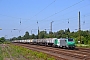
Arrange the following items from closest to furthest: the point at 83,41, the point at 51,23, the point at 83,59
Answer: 1. the point at 83,59
2. the point at 83,41
3. the point at 51,23

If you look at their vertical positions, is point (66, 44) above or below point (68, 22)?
below

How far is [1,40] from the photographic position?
133875 mm

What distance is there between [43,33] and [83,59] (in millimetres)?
126454

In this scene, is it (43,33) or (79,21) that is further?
(43,33)

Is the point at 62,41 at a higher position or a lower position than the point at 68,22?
lower

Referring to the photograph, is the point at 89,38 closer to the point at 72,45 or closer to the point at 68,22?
the point at 68,22

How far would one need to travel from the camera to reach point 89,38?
6506cm

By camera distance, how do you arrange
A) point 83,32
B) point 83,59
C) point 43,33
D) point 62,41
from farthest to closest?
point 43,33 < point 83,32 < point 62,41 < point 83,59

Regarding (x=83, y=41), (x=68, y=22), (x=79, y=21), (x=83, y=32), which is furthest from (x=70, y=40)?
(x=83, y=32)

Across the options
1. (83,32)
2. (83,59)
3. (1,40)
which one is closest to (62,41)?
(83,59)

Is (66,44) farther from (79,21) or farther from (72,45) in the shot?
(79,21)

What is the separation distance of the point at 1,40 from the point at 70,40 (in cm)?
9477

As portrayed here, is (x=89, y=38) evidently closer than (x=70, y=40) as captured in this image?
No

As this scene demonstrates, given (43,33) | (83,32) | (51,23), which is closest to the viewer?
(51,23)
